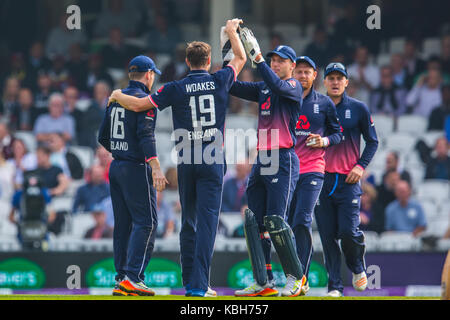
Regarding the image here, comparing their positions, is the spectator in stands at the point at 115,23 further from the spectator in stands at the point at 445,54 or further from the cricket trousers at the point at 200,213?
the cricket trousers at the point at 200,213

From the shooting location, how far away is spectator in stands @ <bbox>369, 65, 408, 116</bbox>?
51.6 feet

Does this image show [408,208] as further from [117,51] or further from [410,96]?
[117,51]

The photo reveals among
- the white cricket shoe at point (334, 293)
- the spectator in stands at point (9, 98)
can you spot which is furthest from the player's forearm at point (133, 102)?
the spectator in stands at point (9, 98)

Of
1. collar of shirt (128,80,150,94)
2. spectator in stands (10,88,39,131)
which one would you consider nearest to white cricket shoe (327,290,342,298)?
collar of shirt (128,80,150,94)

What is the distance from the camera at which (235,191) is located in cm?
1325

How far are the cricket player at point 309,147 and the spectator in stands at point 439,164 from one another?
6.17m

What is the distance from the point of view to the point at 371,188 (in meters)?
13.5

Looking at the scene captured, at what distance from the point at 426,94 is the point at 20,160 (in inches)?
289

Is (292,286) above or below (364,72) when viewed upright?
below

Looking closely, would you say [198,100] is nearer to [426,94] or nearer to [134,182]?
[134,182]

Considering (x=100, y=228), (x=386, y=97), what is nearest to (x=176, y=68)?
(x=386, y=97)

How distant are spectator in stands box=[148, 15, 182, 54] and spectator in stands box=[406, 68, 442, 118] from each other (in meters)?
4.77

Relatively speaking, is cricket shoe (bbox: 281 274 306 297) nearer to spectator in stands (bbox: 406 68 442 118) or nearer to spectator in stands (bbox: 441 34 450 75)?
spectator in stands (bbox: 406 68 442 118)
